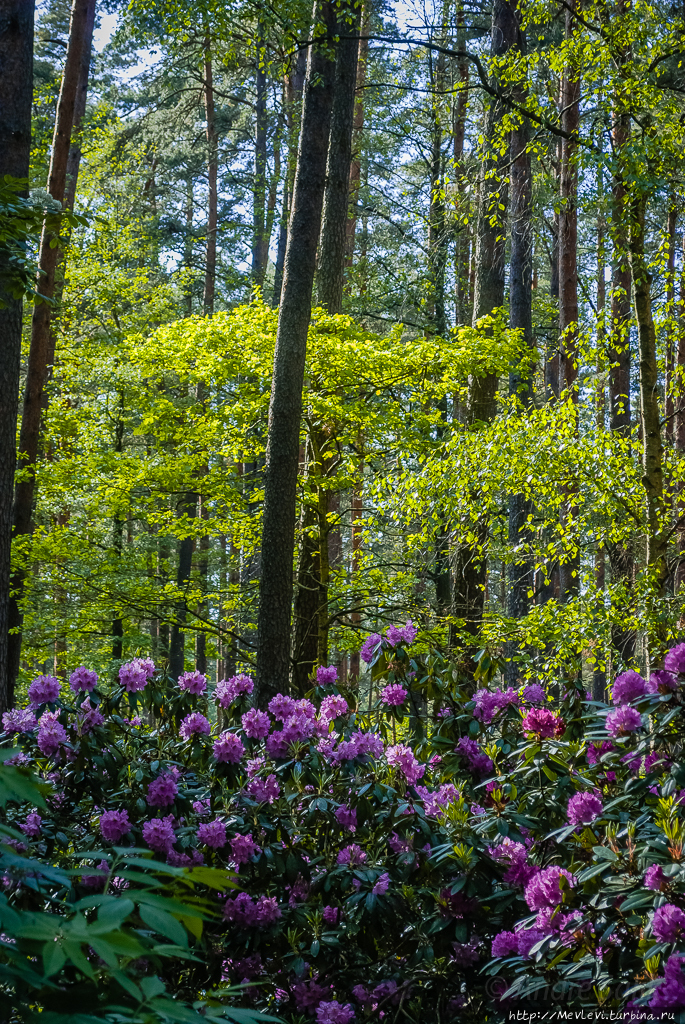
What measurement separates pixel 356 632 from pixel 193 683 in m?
5.09

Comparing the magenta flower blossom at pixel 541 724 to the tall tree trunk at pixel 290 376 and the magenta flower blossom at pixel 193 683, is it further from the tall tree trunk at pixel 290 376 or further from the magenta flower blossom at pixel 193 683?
the tall tree trunk at pixel 290 376

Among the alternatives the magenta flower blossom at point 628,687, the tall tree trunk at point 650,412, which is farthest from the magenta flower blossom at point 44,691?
the tall tree trunk at point 650,412

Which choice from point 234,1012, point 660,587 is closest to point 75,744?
point 234,1012

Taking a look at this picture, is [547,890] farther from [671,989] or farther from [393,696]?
[393,696]

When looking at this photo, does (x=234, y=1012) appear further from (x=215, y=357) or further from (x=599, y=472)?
(x=215, y=357)

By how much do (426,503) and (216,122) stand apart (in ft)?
48.9

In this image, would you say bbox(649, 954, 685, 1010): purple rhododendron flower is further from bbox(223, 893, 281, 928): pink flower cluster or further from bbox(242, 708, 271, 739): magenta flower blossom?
bbox(242, 708, 271, 739): magenta flower blossom

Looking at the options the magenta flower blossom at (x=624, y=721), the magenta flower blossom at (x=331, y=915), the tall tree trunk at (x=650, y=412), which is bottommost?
the magenta flower blossom at (x=331, y=915)

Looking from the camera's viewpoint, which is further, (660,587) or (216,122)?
(216,122)

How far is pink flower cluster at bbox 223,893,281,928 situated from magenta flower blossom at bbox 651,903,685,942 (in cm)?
133

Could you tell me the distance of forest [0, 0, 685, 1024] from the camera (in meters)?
2.09

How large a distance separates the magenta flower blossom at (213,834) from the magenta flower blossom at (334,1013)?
0.58 m

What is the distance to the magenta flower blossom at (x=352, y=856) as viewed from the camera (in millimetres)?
2748

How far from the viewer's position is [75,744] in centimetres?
333
